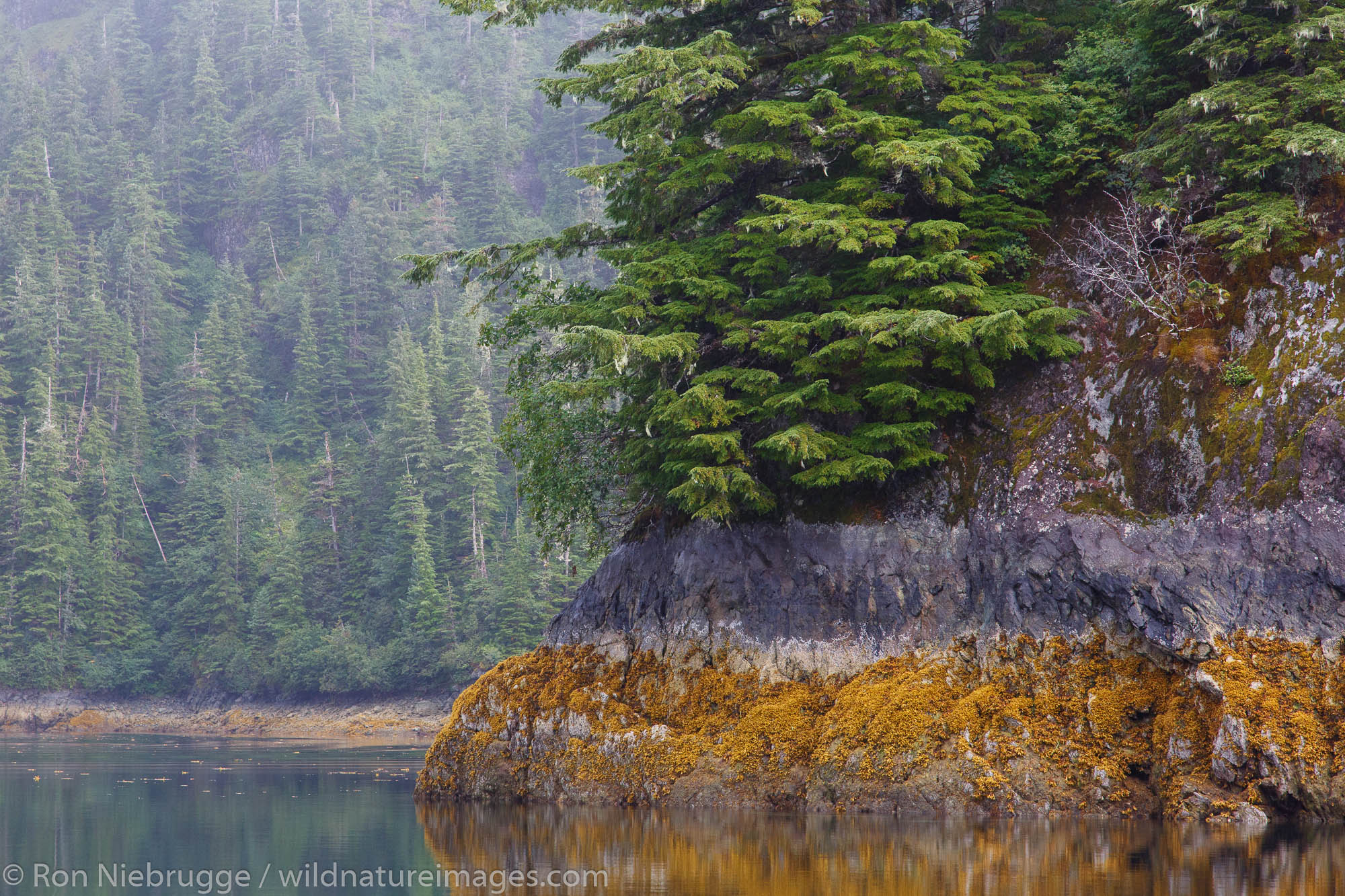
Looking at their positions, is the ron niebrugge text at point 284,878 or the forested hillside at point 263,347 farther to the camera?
the forested hillside at point 263,347

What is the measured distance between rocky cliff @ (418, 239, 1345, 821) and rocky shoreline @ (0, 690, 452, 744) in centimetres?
3575

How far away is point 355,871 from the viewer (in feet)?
45.8

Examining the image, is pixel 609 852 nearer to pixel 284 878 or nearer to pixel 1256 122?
pixel 284 878

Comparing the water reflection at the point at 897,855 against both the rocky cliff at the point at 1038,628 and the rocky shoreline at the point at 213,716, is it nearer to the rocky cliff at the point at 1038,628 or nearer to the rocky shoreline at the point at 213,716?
the rocky cliff at the point at 1038,628

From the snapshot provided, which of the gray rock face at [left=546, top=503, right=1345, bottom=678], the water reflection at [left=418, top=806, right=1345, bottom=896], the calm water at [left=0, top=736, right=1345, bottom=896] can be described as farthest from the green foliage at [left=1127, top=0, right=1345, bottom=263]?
the calm water at [left=0, top=736, right=1345, bottom=896]

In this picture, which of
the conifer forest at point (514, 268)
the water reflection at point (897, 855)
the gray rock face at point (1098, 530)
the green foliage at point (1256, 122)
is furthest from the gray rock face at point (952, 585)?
the green foliage at point (1256, 122)

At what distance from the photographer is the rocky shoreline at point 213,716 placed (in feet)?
183

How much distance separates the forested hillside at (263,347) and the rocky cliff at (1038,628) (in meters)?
33.7

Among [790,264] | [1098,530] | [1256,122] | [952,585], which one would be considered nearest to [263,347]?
[790,264]

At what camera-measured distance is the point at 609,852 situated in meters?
14.2

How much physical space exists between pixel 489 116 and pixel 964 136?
100353mm

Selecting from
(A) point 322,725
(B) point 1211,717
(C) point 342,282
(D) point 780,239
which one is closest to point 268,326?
(C) point 342,282

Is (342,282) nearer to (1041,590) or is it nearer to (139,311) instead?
(139,311)

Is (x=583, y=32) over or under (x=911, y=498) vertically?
over
